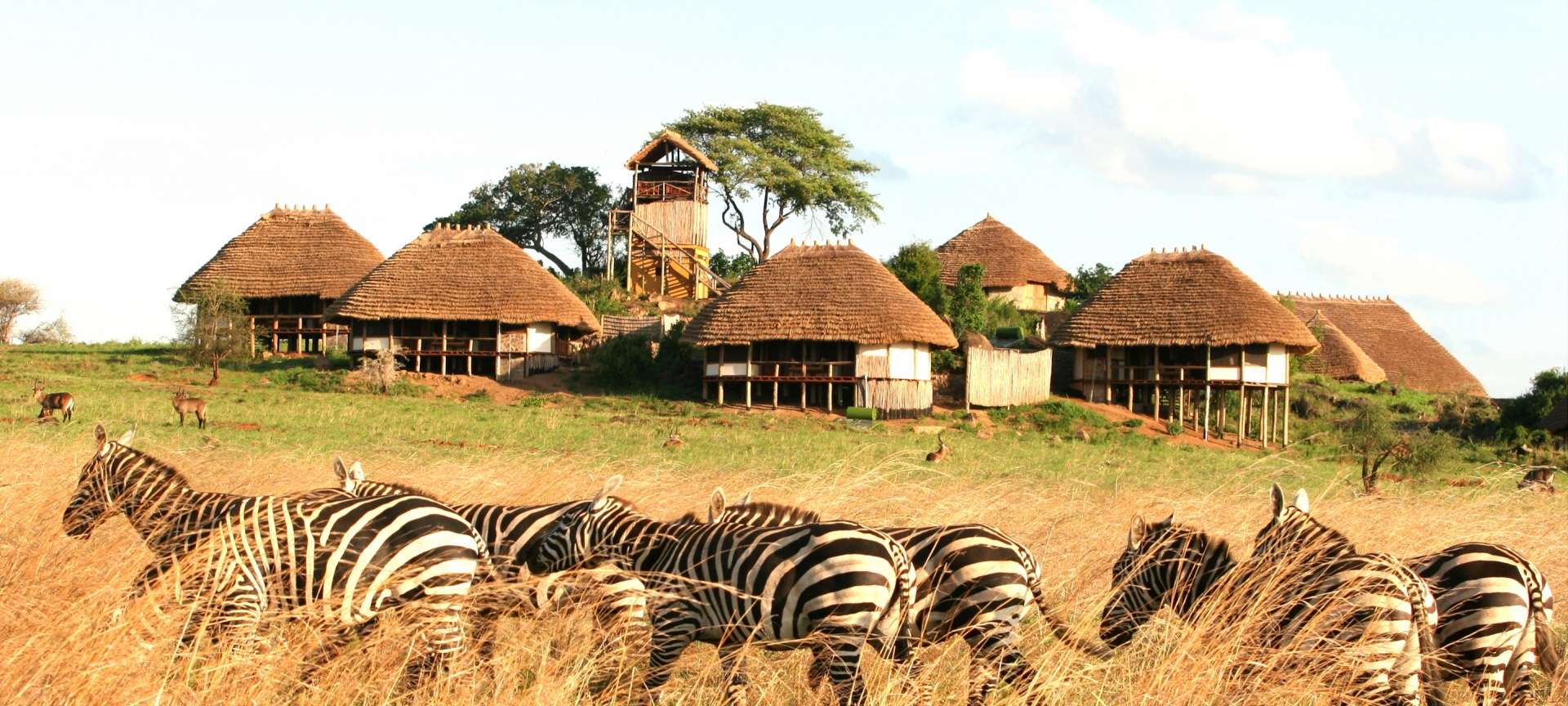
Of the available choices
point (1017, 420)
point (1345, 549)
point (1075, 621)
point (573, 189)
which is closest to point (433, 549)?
point (1075, 621)

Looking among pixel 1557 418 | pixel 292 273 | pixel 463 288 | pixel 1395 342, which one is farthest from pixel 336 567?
pixel 1395 342

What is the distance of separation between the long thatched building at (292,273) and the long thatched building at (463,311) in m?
3.11

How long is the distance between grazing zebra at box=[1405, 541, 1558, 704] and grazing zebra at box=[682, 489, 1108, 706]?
1.60 meters

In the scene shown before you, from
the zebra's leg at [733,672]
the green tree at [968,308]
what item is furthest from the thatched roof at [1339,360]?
the zebra's leg at [733,672]

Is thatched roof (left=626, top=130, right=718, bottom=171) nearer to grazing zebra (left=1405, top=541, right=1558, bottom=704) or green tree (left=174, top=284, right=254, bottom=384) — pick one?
green tree (left=174, top=284, right=254, bottom=384)

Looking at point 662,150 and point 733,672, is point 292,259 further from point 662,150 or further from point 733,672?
point 733,672

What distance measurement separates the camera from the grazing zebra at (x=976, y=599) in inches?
224

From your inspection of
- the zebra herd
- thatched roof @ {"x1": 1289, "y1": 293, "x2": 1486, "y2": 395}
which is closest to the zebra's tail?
the zebra herd

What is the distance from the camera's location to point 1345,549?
20.2ft

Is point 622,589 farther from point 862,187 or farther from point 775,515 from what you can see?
point 862,187

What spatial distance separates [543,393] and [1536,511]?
24.6 metres

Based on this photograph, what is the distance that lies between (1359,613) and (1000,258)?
4575 centimetres

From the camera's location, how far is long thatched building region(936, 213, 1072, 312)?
5034cm

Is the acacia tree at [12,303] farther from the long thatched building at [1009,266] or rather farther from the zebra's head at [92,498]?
the zebra's head at [92,498]
